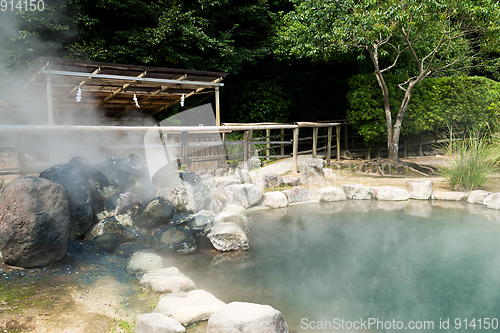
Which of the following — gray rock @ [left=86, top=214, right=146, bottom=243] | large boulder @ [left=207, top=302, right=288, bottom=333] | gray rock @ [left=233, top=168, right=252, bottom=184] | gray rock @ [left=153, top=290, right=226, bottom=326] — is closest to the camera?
large boulder @ [left=207, top=302, right=288, bottom=333]

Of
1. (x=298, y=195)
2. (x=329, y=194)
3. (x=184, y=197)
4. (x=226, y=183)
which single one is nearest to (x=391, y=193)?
(x=329, y=194)

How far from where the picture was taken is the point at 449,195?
7992 millimetres

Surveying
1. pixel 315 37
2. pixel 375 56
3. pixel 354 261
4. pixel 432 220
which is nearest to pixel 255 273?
pixel 354 261

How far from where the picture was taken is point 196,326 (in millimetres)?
3191

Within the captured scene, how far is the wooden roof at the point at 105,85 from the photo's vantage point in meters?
7.68

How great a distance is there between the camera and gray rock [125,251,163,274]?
4258 millimetres

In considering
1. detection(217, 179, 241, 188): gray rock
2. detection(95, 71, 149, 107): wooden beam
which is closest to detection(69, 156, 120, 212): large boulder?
detection(217, 179, 241, 188): gray rock

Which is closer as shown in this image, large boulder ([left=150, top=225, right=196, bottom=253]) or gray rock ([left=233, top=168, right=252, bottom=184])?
large boulder ([left=150, top=225, right=196, bottom=253])

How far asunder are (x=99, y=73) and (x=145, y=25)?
412 centimetres

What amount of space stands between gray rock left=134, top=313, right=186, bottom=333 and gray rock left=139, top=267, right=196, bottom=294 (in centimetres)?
75

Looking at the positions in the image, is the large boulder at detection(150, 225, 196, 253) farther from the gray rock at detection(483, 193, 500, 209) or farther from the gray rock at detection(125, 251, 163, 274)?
the gray rock at detection(483, 193, 500, 209)

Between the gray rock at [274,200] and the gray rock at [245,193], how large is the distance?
23 centimetres

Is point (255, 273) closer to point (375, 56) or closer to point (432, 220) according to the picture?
point (432, 220)

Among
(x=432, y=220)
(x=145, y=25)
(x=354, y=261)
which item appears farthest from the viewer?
(x=145, y=25)
